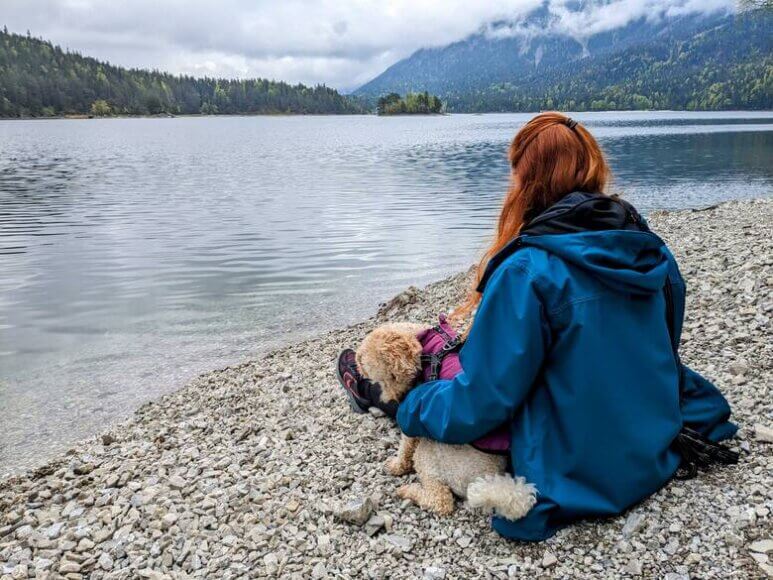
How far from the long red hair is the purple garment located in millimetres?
800

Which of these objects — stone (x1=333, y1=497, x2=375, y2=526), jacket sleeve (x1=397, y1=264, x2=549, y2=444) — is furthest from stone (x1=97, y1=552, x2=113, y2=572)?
jacket sleeve (x1=397, y1=264, x2=549, y2=444)

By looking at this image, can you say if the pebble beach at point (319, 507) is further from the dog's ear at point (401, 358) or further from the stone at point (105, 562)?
the dog's ear at point (401, 358)

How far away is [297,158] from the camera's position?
2311 inches

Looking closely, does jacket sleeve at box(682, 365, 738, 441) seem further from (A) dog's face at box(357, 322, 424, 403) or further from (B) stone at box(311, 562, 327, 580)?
(B) stone at box(311, 562, 327, 580)

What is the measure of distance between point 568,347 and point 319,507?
2.60 m

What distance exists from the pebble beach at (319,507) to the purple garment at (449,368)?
2.39 feet

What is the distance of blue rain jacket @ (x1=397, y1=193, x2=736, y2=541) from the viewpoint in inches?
143

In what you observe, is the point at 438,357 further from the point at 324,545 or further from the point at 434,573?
the point at 324,545

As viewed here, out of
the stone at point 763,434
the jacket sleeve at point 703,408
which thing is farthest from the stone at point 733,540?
the stone at point 763,434

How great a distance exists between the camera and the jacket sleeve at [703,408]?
488 cm

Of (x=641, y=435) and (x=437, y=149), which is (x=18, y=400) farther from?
(x=437, y=149)

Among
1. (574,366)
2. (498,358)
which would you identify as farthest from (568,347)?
(498,358)

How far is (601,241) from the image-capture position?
11.9ft

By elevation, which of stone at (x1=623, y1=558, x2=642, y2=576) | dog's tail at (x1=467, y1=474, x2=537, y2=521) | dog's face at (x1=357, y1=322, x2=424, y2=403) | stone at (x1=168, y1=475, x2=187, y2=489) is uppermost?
dog's face at (x1=357, y1=322, x2=424, y2=403)
